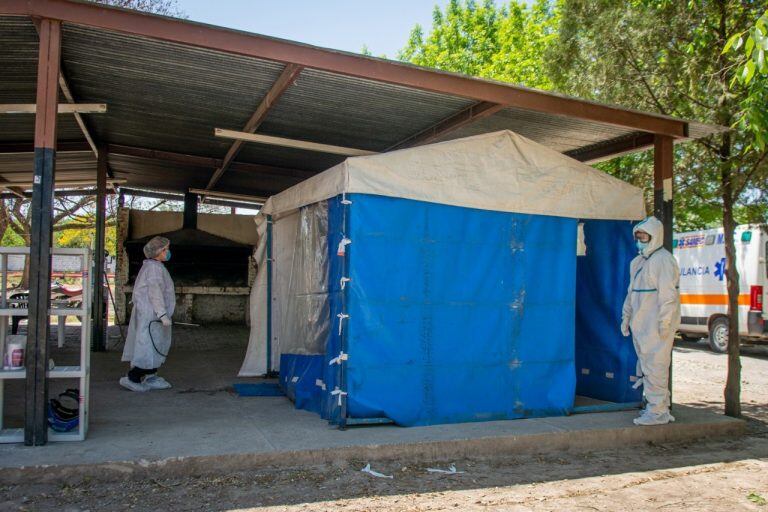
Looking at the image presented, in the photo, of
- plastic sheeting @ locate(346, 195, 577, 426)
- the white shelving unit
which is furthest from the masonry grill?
plastic sheeting @ locate(346, 195, 577, 426)

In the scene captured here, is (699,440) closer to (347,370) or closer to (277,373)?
(347,370)

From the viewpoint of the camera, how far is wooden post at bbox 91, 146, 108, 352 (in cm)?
1023

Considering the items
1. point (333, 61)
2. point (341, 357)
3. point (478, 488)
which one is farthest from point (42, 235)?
point (478, 488)

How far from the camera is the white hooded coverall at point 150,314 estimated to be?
7242 millimetres

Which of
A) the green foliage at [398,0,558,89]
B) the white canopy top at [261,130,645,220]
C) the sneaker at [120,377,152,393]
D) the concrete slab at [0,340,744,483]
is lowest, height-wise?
the concrete slab at [0,340,744,483]

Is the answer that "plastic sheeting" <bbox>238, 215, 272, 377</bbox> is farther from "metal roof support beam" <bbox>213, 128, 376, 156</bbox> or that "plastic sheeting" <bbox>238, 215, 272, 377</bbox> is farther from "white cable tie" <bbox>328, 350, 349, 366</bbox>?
"white cable tie" <bbox>328, 350, 349, 366</bbox>

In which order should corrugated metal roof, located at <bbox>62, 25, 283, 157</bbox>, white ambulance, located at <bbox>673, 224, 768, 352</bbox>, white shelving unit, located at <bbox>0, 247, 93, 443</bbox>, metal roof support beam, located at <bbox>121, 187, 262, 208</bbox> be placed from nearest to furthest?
1. white shelving unit, located at <bbox>0, 247, 93, 443</bbox>
2. corrugated metal roof, located at <bbox>62, 25, 283, 157</bbox>
3. white ambulance, located at <bbox>673, 224, 768, 352</bbox>
4. metal roof support beam, located at <bbox>121, 187, 262, 208</bbox>

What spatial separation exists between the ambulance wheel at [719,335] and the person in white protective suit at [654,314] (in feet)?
29.9

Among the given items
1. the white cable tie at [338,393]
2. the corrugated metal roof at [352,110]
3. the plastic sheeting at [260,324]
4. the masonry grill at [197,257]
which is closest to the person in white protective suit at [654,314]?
the corrugated metal roof at [352,110]

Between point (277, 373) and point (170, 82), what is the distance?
392 centimetres

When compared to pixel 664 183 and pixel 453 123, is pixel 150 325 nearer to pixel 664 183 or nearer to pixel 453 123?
pixel 453 123

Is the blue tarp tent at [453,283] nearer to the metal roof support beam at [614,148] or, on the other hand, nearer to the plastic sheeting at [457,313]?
the plastic sheeting at [457,313]

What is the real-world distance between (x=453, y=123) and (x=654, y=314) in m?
2.92

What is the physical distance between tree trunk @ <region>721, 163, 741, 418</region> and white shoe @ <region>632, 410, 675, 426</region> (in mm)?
1358
